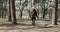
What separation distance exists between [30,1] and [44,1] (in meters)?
3.93

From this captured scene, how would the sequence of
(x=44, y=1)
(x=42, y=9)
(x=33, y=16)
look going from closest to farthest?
(x=33, y=16) → (x=44, y=1) → (x=42, y=9)

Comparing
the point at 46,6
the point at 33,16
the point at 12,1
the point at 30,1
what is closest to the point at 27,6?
the point at 30,1

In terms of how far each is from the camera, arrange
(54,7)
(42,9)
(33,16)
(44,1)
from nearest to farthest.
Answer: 1. (33,16)
2. (54,7)
3. (44,1)
4. (42,9)

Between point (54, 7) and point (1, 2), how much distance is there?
2382 cm

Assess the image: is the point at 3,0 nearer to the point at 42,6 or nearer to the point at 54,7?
the point at 42,6

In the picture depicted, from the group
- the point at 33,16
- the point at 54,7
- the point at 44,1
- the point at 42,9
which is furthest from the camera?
the point at 42,9

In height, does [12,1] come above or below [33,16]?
above

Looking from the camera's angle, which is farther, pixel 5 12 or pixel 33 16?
pixel 5 12

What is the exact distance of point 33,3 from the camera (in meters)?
37.1

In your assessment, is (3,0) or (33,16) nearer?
(33,16)

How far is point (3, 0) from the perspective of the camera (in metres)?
38.0

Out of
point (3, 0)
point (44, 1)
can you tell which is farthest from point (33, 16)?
point (3, 0)

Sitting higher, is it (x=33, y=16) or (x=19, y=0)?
(x=19, y=0)

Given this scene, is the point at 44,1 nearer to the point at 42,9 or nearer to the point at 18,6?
the point at 42,9
